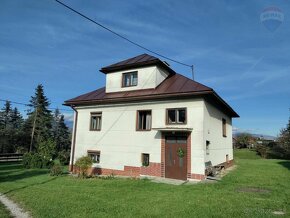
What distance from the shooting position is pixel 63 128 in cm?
5800

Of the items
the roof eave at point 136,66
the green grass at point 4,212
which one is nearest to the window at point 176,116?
the roof eave at point 136,66

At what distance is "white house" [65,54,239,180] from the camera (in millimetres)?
14492

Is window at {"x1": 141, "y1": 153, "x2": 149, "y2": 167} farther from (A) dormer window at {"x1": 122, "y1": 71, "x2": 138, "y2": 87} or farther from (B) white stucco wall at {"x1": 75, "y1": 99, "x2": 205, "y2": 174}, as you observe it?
(A) dormer window at {"x1": 122, "y1": 71, "x2": 138, "y2": 87}

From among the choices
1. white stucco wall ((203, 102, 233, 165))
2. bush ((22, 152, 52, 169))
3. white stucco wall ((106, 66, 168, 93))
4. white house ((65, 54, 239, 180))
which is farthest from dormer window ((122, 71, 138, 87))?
bush ((22, 152, 52, 169))

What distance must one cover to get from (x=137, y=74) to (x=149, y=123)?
4024 millimetres

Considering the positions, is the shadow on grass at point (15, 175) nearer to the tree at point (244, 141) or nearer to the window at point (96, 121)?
the window at point (96, 121)

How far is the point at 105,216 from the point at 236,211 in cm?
403

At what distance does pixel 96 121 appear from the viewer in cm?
1886

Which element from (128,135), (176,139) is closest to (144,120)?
(128,135)

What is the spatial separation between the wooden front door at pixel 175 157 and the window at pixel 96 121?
591 cm

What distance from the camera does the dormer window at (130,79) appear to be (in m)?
18.2

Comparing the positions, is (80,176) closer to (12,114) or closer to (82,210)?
(82,210)

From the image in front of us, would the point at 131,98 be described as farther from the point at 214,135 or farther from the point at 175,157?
the point at 214,135

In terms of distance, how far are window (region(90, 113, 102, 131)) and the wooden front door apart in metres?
5.91
